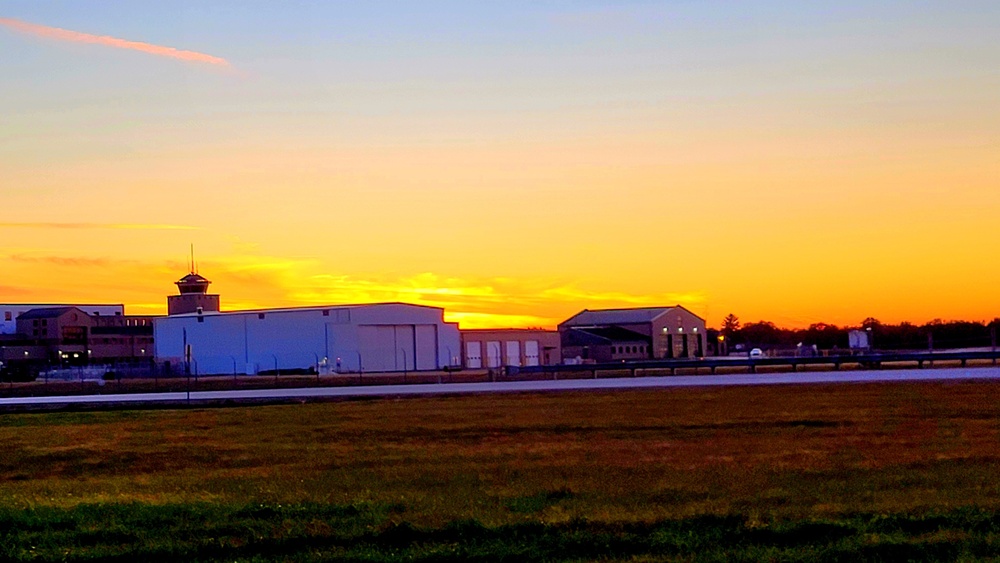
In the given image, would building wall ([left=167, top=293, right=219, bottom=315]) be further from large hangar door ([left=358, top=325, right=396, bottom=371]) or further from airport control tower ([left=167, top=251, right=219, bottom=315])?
large hangar door ([left=358, top=325, right=396, bottom=371])

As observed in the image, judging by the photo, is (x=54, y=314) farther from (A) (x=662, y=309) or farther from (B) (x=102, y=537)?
(B) (x=102, y=537)

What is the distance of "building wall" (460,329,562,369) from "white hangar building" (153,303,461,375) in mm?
7268

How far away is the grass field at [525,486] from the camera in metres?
13.4

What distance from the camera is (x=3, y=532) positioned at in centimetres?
1487

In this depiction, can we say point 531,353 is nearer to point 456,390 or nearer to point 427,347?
point 427,347

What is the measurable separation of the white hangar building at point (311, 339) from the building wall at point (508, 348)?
23.8 ft

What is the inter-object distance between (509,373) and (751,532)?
310 feet

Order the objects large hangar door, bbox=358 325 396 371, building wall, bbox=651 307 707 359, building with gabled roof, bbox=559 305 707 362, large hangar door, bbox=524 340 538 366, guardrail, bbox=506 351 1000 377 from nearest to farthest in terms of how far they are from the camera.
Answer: guardrail, bbox=506 351 1000 377, large hangar door, bbox=358 325 396 371, large hangar door, bbox=524 340 538 366, building with gabled roof, bbox=559 305 707 362, building wall, bbox=651 307 707 359

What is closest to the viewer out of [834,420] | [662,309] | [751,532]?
[751,532]

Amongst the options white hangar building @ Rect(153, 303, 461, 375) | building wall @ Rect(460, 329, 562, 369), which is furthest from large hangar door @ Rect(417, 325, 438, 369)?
building wall @ Rect(460, 329, 562, 369)

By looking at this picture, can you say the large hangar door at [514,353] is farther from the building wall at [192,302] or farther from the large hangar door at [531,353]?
the building wall at [192,302]

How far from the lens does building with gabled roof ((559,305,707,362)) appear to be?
478ft

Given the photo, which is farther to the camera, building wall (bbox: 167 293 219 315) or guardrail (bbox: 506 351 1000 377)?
building wall (bbox: 167 293 219 315)

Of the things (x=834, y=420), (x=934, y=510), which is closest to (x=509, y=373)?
(x=834, y=420)
